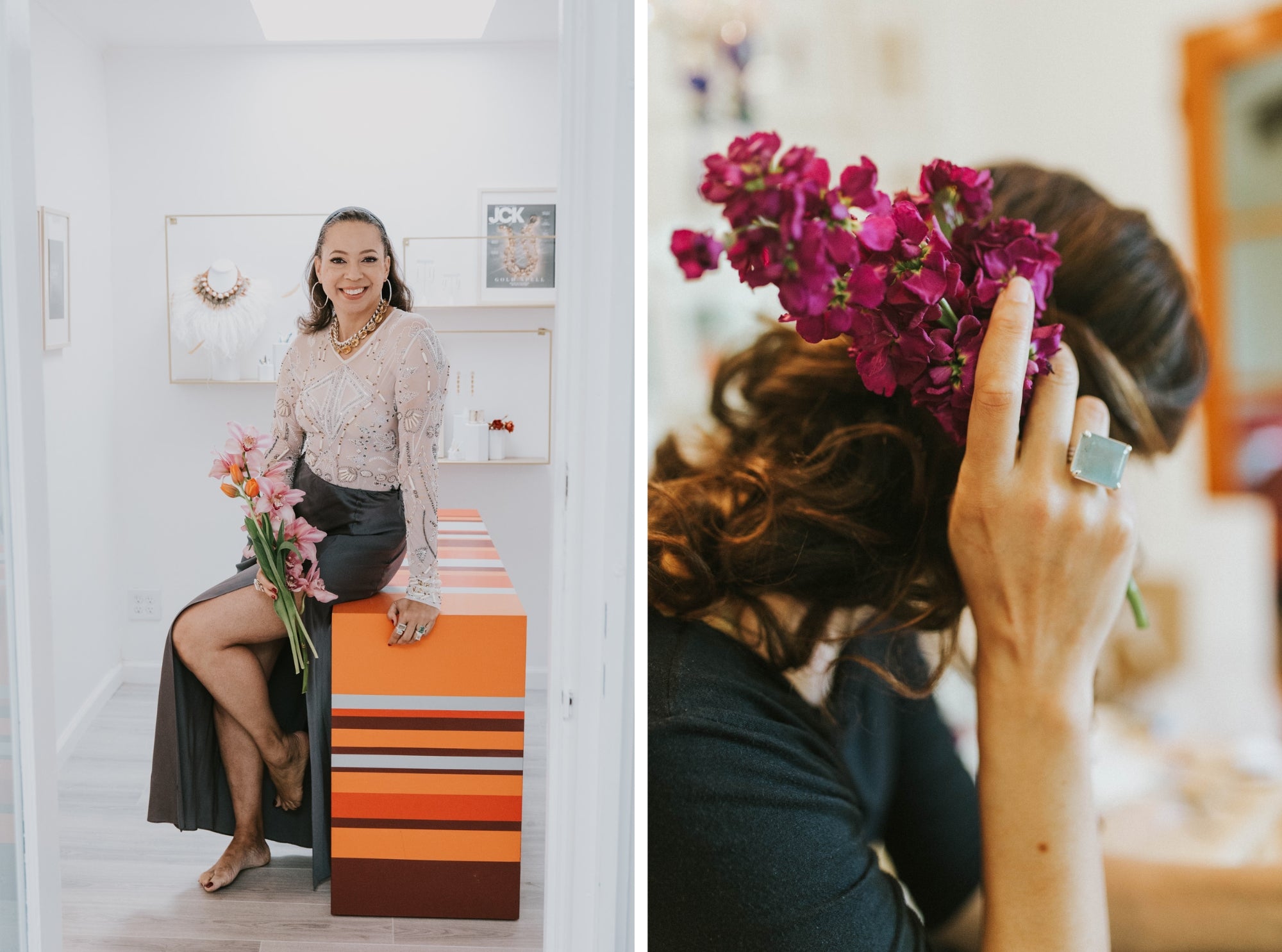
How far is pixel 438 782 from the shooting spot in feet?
7.36

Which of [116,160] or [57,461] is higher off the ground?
[116,160]

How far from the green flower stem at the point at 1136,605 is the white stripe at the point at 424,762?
1746mm

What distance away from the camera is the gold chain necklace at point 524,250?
3523 mm

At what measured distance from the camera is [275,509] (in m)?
2.29

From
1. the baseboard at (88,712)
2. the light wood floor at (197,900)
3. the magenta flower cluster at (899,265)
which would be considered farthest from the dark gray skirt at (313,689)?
the magenta flower cluster at (899,265)

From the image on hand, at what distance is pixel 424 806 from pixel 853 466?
5.84 feet

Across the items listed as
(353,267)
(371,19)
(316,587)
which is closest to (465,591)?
(316,587)

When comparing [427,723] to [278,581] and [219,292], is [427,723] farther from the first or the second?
[219,292]

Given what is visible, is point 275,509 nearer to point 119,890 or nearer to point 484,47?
point 119,890

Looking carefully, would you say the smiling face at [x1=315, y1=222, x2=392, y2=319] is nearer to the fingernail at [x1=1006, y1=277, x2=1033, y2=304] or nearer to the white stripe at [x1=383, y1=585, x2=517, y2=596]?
the white stripe at [x1=383, y1=585, x2=517, y2=596]

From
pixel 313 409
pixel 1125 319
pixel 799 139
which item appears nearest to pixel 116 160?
pixel 313 409

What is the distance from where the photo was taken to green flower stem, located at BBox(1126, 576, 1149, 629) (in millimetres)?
687

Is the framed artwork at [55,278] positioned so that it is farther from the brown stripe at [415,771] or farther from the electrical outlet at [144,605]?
the brown stripe at [415,771]

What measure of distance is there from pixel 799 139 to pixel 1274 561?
1.48ft
